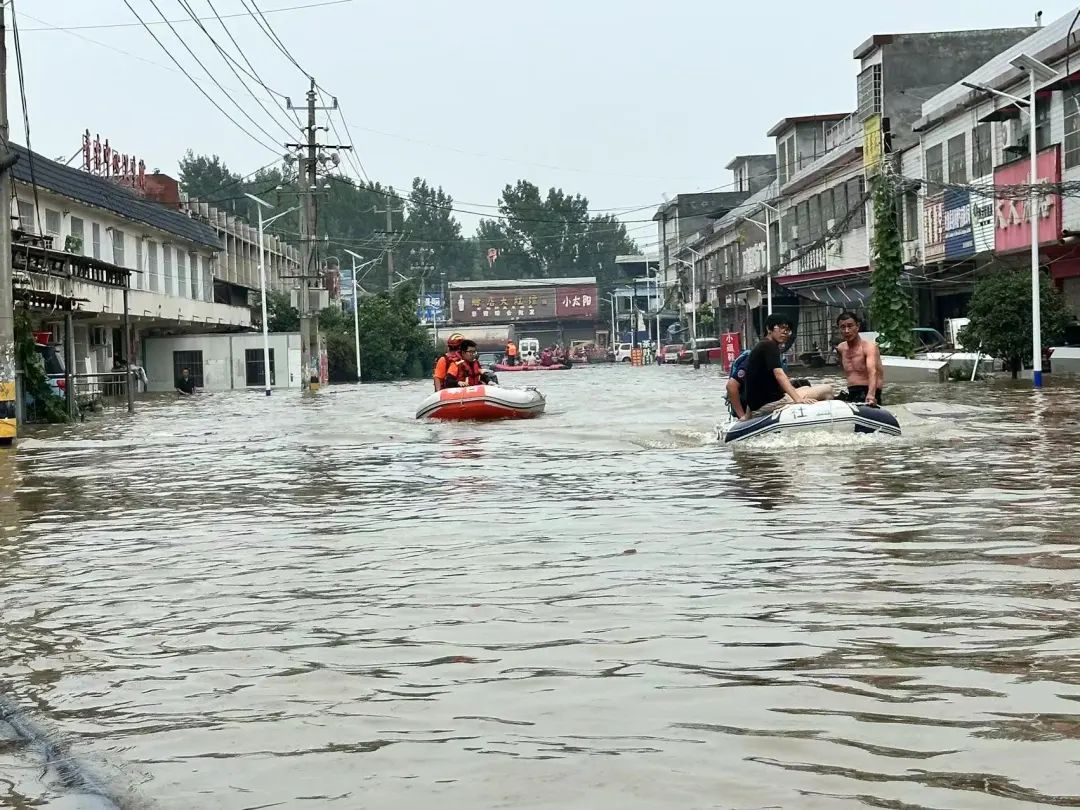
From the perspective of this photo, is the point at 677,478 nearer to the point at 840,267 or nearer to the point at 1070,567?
the point at 1070,567

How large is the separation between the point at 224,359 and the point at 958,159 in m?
31.9

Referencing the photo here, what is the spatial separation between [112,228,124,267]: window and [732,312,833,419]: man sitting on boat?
1543 inches

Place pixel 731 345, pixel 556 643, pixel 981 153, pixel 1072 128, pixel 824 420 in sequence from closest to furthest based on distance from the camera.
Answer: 1. pixel 556 643
2. pixel 824 420
3. pixel 1072 128
4. pixel 981 153
5. pixel 731 345

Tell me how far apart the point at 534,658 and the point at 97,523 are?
686cm

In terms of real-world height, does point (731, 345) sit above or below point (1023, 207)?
below

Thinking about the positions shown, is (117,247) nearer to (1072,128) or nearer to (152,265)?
(152,265)

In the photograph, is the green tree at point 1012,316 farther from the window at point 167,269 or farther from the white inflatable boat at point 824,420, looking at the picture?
the window at point 167,269

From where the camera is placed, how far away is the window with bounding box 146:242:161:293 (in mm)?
57719

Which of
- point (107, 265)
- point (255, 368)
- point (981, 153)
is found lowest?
point (255, 368)

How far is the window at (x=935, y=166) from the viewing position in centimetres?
4722

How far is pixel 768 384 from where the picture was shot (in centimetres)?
1770

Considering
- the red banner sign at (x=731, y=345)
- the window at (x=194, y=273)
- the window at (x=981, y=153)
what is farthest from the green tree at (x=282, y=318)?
the window at (x=981, y=153)

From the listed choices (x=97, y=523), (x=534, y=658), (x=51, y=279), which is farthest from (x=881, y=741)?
(x=51, y=279)

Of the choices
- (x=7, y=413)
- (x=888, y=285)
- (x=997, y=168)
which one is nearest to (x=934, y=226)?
(x=888, y=285)
